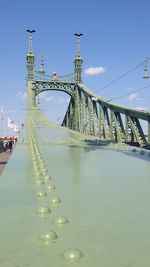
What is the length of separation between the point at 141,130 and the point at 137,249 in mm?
15850

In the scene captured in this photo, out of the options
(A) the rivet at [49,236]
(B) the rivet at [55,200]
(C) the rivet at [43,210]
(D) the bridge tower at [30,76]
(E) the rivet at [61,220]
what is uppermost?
(D) the bridge tower at [30,76]

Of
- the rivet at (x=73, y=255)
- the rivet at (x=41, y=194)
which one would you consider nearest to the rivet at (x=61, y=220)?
the rivet at (x=73, y=255)

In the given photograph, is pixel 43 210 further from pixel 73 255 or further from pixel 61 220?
pixel 73 255

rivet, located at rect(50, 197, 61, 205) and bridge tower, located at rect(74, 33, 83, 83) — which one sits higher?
bridge tower, located at rect(74, 33, 83, 83)

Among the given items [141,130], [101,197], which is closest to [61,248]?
[101,197]

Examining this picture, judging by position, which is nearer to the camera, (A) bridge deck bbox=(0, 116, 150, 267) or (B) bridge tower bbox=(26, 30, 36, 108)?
(A) bridge deck bbox=(0, 116, 150, 267)

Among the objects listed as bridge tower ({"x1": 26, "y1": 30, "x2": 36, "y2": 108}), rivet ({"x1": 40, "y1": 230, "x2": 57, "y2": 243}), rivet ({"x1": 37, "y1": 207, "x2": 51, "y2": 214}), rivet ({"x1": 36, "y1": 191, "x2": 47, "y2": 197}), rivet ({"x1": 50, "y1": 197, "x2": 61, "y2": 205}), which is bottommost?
rivet ({"x1": 40, "y1": 230, "x2": 57, "y2": 243})

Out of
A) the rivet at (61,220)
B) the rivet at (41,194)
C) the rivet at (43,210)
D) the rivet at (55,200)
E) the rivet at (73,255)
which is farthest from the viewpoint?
the rivet at (41,194)

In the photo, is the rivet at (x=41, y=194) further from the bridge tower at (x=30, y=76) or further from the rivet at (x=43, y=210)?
the bridge tower at (x=30, y=76)

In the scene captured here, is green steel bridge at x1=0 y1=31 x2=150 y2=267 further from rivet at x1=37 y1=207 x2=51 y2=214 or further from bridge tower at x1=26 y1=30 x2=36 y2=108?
bridge tower at x1=26 y1=30 x2=36 y2=108

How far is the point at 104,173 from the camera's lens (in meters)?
5.53

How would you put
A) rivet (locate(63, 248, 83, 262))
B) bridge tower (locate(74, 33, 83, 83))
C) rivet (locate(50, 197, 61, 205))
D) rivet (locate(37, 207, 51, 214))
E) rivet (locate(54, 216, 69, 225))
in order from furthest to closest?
1. bridge tower (locate(74, 33, 83, 83))
2. rivet (locate(50, 197, 61, 205))
3. rivet (locate(37, 207, 51, 214))
4. rivet (locate(54, 216, 69, 225))
5. rivet (locate(63, 248, 83, 262))

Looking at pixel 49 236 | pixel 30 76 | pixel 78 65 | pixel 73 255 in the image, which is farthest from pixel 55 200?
pixel 30 76

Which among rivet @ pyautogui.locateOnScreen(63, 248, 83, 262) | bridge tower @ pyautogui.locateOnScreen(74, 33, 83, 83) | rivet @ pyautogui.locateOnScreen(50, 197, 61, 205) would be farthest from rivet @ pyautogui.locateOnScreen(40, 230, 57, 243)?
bridge tower @ pyautogui.locateOnScreen(74, 33, 83, 83)
